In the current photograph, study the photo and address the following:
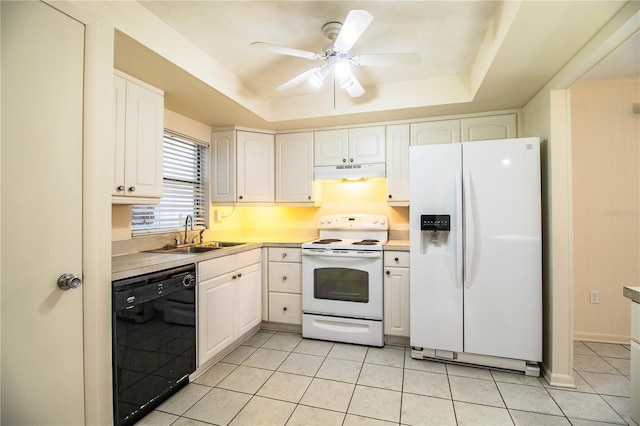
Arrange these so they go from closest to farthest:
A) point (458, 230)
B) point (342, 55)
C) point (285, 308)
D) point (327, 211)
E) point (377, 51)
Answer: point (342, 55) < point (377, 51) < point (458, 230) < point (285, 308) < point (327, 211)

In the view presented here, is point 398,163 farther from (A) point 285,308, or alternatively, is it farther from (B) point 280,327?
(B) point 280,327

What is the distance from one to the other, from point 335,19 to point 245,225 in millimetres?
2599

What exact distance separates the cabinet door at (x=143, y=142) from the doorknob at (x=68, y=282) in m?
0.78

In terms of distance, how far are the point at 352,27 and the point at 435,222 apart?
1.52 metres

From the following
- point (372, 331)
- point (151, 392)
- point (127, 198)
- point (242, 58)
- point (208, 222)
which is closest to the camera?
point (151, 392)

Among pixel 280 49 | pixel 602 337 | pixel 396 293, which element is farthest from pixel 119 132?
pixel 602 337

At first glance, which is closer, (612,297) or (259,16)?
(259,16)

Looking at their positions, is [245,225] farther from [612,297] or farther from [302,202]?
[612,297]

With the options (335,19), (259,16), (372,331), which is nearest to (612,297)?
(372,331)

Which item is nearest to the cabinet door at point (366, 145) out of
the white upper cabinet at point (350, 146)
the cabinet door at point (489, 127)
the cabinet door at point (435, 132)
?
the white upper cabinet at point (350, 146)

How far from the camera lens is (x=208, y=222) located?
10.5 ft

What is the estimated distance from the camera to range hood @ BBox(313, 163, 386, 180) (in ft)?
10.0

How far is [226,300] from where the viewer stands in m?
2.47

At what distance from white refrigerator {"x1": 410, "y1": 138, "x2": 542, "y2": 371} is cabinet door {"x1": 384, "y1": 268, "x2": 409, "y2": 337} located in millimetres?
217
